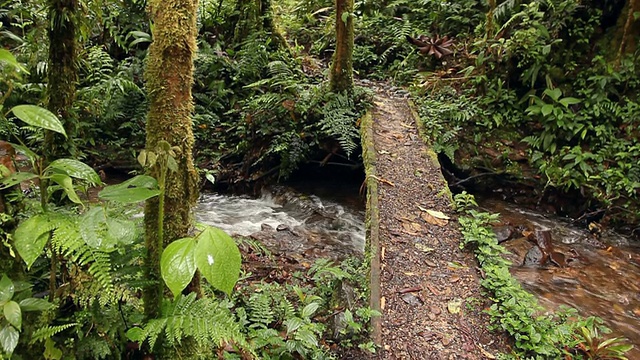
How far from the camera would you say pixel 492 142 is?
7156mm

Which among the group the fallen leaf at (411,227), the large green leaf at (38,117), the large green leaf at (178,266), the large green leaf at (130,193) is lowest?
the fallen leaf at (411,227)

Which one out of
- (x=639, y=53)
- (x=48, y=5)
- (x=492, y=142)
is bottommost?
(x=492, y=142)

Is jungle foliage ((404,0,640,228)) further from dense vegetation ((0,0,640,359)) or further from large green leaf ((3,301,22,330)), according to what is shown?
large green leaf ((3,301,22,330))

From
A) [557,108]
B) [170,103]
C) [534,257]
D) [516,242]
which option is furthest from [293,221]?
[557,108]

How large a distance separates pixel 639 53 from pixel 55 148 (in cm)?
780

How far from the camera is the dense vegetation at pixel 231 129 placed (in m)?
1.78

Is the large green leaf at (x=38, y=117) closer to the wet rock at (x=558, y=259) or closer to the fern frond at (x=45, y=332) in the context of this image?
the fern frond at (x=45, y=332)

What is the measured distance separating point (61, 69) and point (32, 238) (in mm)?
1645

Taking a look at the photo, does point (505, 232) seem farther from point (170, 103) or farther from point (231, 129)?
point (170, 103)

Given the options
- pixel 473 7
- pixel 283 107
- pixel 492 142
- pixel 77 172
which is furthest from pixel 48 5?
pixel 473 7

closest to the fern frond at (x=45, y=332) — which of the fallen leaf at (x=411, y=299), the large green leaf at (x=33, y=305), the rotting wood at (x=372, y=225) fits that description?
the large green leaf at (x=33, y=305)

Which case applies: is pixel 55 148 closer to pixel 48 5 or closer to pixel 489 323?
pixel 48 5

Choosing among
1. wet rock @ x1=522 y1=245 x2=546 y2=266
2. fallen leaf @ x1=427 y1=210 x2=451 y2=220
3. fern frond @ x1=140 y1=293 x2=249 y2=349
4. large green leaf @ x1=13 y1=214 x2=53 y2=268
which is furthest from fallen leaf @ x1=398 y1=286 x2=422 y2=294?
large green leaf @ x1=13 y1=214 x2=53 y2=268

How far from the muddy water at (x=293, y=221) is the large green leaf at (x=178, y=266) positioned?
360 centimetres
